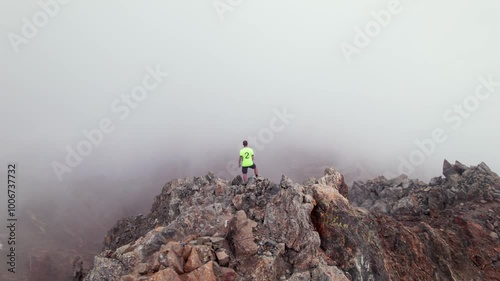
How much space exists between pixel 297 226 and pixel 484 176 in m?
26.2

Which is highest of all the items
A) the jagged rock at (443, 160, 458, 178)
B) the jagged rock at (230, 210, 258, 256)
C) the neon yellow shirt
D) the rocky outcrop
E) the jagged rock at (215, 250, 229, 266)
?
the neon yellow shirt

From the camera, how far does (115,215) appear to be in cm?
9619

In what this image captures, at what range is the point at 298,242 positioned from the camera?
58.7 ft

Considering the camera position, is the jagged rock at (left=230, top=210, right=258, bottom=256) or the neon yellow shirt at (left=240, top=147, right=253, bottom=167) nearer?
the jagged rock at (left=230, top=210, right=258, bottom=256)

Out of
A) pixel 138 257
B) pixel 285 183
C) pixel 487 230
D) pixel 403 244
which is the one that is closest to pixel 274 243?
pixel 285 183

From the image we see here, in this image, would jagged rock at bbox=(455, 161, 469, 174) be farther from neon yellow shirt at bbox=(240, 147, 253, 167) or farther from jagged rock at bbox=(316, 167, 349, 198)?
neon yellow shirt at bbox=(240, 147, 253, 167)

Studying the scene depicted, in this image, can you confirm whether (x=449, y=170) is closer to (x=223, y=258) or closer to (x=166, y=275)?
(x=223, y=258)

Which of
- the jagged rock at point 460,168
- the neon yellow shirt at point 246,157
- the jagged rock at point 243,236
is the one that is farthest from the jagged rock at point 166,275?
the jagged rock at point 460,168

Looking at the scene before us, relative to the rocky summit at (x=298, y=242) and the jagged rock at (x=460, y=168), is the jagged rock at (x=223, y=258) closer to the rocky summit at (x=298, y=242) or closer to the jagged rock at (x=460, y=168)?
the rocky summit at (x=298, y=242)

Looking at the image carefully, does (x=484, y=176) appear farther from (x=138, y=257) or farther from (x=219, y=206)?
(x=138, y=257)

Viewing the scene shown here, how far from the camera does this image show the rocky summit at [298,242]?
16.3 metres

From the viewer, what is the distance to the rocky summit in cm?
1631

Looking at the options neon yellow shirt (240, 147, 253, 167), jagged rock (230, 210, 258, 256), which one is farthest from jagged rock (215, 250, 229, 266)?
neon yellow shirt (240, 147, 253, 167)

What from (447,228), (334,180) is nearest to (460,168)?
(447,228)
